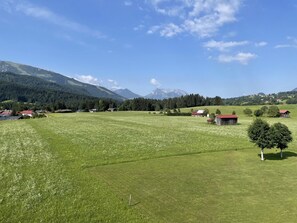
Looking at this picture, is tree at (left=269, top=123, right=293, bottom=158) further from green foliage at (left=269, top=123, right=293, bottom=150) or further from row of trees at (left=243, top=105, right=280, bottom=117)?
row of trees at (left=243, top=105, right=280, bottom=117)

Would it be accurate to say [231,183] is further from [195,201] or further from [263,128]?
[263,128]

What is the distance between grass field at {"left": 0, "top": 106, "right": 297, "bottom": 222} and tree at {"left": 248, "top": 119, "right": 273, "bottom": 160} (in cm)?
246

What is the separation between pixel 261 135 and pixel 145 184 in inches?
939

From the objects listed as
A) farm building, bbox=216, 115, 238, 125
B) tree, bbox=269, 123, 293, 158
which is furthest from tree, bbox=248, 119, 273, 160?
farm building, bbox=216, 115, 238, 125

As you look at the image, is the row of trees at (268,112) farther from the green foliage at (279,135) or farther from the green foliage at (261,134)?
the green foliage at (261,134)

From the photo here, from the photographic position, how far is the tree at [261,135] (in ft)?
160

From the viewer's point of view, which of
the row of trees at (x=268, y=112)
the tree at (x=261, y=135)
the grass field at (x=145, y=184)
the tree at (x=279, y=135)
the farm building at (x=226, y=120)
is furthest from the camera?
the row of trees at (x=268, y=112)

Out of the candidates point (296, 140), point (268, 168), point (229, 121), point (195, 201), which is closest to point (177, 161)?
point (268, 168)

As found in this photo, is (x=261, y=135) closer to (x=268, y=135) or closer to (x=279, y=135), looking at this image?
(x=268, y=135)

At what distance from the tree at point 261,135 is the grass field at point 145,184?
2462mm

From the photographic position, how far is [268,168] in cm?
4200

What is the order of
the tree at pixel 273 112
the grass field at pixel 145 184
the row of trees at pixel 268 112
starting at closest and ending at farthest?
1. the grass field at pixel 145 184
2. the tree at pixel 273 112
3. the row of trees at pixel 268 112

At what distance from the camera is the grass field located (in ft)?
83.4

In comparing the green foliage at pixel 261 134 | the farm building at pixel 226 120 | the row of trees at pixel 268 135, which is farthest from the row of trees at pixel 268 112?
the green foliage at pixel 261 134
